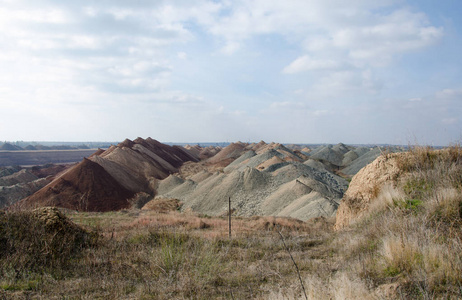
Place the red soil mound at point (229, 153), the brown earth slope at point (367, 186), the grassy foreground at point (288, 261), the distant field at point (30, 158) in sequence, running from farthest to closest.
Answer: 1. the distant field at point (30, 158)
2. the red soil mound at point (229, 153)
3. the brown earth slope at point (367, 186)
4. the grassy foreground at point (288, 261)

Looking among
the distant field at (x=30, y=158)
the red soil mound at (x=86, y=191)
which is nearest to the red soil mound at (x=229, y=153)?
the red soil mound at (x=86, y=191)

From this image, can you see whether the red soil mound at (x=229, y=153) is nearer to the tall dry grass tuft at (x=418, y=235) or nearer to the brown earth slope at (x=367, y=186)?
the brown earth slope at (x=367, y=186)

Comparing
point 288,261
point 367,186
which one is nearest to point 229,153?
point 367,186

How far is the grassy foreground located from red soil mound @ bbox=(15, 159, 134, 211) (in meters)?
19.6

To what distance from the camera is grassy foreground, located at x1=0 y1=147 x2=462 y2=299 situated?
3.83 metres

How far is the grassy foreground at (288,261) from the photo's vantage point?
383 cm

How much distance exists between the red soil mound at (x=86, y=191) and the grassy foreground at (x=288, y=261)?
64.3 feet

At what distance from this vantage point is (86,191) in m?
28.1

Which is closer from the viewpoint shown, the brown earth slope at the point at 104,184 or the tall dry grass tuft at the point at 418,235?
the tall dry grass tuft at the point at 418,235

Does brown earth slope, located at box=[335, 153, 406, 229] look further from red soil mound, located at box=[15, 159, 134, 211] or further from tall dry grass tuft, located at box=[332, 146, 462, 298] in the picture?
red soil mound, located at box=[15, 159, 134, 211]

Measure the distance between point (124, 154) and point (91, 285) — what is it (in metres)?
38.9

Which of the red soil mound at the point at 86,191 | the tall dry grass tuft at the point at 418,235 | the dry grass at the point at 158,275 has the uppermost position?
the tall dry grass tuft at the point at 418,235

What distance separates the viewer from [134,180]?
118ft

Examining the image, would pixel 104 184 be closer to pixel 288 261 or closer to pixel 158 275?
pixel 158 275
